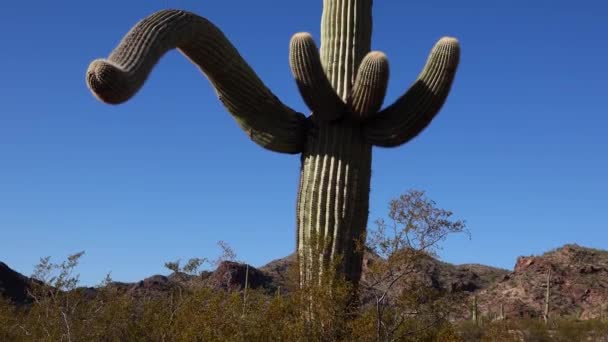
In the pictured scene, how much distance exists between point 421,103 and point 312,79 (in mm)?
1121

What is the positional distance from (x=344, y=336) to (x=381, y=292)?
2.06ft

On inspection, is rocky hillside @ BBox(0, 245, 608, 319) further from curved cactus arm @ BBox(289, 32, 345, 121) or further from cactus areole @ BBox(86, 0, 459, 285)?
curved cactus arm @ BBox(289, 32, 345, 121)

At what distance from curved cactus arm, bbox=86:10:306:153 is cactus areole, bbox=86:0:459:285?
11 millimetres

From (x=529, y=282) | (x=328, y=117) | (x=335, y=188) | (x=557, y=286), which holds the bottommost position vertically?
(x=335, y=188)

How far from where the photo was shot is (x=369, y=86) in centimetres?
755

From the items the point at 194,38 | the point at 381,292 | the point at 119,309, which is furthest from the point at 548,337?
the point at 194,38

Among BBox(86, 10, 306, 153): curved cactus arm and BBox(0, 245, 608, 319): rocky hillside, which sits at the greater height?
BBox(0, 245, 608, 319): rocky hillside

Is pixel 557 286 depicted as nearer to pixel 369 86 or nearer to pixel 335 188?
pixel 335 188

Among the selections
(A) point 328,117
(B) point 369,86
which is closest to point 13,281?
(A) point 328,117

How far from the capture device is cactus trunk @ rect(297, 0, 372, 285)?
7.56 meters

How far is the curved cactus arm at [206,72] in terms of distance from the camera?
6.01 m

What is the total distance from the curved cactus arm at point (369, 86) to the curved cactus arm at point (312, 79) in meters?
0.19

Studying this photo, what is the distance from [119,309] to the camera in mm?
12188

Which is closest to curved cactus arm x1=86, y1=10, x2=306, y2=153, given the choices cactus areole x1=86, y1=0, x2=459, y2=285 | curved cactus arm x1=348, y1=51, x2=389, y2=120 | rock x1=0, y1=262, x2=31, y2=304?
cactus areole x1=86, y1=0, x2=459, y2=285
